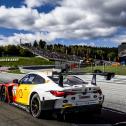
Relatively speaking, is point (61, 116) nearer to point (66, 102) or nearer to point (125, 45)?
A: point (66, 102)

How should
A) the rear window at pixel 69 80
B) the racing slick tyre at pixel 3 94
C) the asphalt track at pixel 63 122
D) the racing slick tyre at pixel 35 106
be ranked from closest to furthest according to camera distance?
the asphalt track at pixel 63 122 < the racing slick tyre at pixel 35 106 < the rear window at pixel 69 80 < the racing slick tyre at pixel 3 94

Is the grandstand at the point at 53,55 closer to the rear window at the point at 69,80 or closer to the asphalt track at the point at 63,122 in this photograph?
the asphalt track at the point at 63,122

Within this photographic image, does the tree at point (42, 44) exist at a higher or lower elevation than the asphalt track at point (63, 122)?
higher

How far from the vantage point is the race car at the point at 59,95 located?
843cm

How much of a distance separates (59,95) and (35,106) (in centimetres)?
94

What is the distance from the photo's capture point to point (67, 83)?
29.8ft

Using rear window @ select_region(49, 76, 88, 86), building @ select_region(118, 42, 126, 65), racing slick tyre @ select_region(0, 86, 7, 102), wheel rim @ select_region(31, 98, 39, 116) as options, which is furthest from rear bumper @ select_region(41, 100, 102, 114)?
building @ select_region(118, 42, 126, 65)

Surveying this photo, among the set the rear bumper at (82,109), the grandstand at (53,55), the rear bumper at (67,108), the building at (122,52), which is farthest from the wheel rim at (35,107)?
the grandstand at (53,55)

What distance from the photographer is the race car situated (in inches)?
332

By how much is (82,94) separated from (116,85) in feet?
15.9

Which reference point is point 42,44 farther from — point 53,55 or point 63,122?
point 63,122

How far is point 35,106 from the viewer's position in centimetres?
900

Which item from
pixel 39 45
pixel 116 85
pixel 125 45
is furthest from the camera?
pixel 39 45

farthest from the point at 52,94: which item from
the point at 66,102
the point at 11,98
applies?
the point at 11,98
